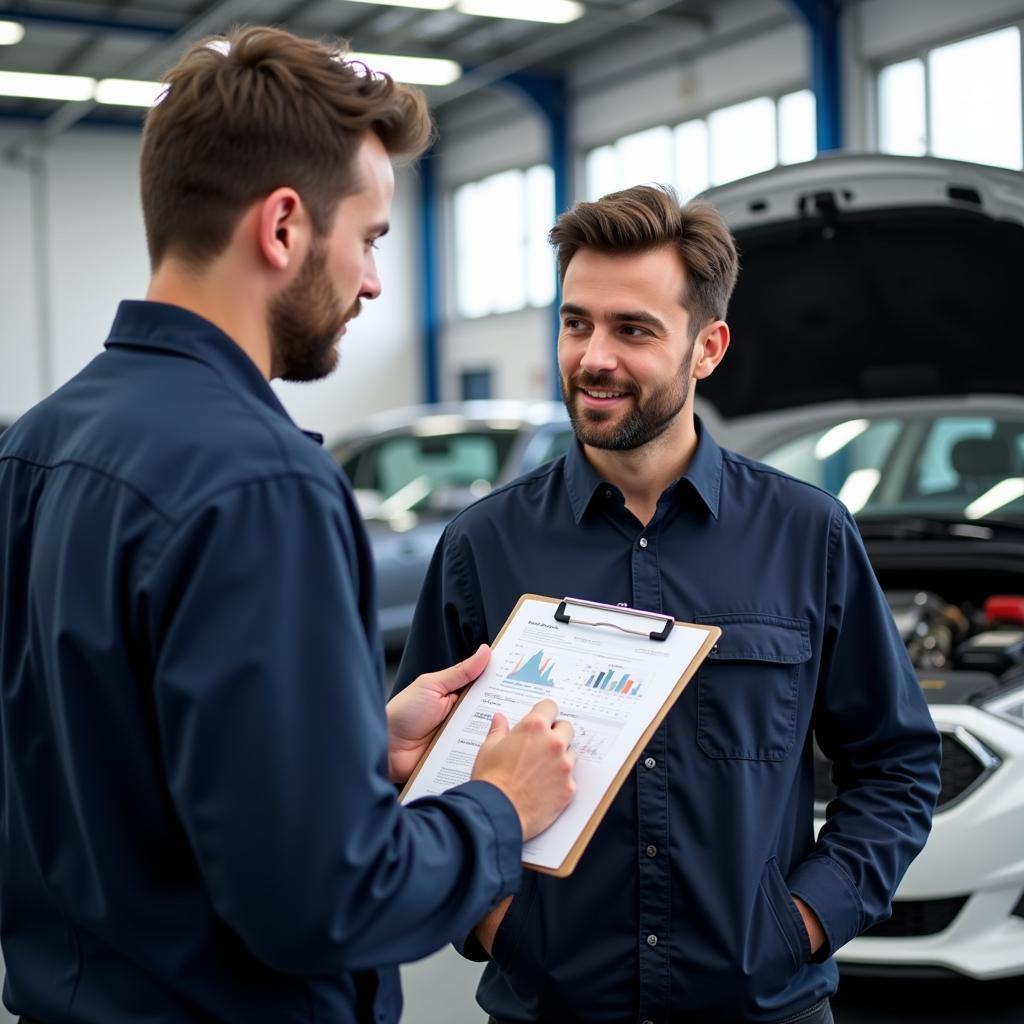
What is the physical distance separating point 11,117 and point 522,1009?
17821mm

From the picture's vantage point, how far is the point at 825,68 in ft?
37.9

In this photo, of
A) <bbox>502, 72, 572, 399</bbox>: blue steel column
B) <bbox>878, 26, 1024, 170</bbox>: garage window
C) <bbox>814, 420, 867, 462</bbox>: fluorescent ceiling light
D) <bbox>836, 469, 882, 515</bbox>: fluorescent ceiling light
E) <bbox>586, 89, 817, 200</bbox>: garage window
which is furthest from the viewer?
<bbox>502, 72, 572, 399</bbox>: blue steel column

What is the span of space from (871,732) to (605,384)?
64 centimetres

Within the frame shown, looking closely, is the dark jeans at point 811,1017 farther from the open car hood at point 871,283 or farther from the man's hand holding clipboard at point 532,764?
the open car hood at point 871,283

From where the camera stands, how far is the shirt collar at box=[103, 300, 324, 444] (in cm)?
118

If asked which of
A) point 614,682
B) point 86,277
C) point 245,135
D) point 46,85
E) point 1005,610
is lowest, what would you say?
point 1005,610

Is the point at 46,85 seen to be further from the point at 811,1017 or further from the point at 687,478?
the point at 811,1017

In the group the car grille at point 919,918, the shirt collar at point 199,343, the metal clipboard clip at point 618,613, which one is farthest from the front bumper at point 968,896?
the shirt collar at point 199,343

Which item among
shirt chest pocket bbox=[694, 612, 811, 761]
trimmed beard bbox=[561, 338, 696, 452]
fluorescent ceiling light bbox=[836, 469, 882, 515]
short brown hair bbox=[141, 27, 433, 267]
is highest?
short brown hair bbox=[141, 27, 433, 267]

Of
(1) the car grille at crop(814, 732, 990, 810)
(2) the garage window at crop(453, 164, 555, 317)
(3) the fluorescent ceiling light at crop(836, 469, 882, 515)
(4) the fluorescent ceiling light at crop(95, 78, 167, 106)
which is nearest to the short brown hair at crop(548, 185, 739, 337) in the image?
(1) the car grille at crop(814, 732, 990, 810)

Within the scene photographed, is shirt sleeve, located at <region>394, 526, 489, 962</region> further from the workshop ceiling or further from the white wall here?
the white wall

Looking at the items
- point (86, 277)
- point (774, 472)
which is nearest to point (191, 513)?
point (774, 472)

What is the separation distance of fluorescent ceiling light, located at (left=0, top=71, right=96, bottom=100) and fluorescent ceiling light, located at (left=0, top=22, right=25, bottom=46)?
1.27 meters

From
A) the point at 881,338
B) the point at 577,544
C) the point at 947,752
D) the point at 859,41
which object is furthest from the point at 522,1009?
the point at 859,41
